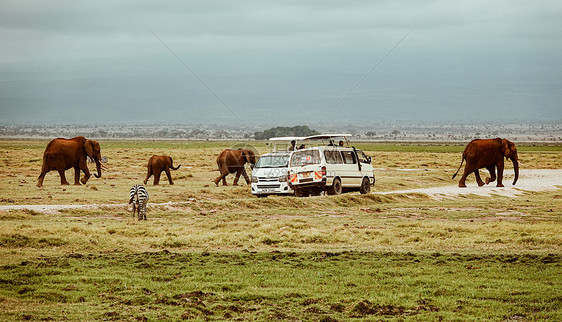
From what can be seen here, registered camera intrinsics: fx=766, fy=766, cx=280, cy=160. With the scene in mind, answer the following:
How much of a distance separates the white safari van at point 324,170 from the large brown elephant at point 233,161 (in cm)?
659

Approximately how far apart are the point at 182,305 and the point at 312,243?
8.24 metres

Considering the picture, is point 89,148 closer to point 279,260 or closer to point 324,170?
point 324,170

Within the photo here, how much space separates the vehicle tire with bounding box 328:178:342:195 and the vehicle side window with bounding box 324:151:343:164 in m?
0.80

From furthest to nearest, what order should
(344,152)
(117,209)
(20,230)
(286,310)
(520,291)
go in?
(344,152)
(117,209)
(20,230)
(520,291)
(286,310)

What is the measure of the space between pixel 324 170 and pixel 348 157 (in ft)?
7.06

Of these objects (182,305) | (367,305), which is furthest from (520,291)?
(182,305)

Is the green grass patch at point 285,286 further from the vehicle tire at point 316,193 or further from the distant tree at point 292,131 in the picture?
the distant tree at point 292,131

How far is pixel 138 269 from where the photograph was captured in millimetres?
16234

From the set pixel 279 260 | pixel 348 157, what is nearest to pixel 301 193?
pixel 348 157

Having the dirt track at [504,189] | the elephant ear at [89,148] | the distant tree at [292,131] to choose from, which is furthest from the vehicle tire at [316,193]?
the distant tree at [292,131]

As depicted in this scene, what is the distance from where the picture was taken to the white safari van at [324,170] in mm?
Result: 32331

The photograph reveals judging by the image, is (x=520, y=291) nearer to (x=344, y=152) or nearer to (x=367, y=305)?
(x=367, y=305)

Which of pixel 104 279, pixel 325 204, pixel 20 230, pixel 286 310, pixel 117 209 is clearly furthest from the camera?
pixel 325 204

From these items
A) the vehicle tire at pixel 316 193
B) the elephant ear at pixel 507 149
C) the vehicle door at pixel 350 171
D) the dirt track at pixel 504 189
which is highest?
the elephant ear at pixel 507 149
